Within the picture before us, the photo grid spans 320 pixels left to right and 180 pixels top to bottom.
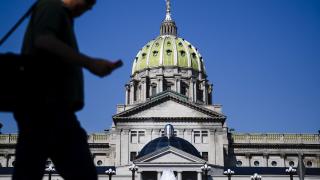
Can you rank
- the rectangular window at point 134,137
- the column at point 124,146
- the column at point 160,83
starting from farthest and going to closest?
Answer: the column at point 160,83
the rectangular window at point 134,137
the column at point 124,146

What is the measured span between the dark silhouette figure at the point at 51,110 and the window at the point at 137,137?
269ft

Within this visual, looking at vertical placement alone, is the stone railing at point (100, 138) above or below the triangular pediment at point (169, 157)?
above

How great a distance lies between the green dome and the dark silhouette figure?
113m

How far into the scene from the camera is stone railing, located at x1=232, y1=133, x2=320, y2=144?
101m

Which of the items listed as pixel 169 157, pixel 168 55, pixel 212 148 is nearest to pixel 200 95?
pixel 168 55

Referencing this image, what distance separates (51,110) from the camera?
5230mm

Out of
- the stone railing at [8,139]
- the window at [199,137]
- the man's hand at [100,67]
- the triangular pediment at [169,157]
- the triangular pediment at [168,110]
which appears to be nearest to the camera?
the man's hand at [100,67]

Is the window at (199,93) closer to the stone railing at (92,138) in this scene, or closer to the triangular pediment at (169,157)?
the stone railing at (92,138)

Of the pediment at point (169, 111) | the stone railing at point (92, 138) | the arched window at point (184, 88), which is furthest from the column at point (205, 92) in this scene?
the pediment at point (169, 111)

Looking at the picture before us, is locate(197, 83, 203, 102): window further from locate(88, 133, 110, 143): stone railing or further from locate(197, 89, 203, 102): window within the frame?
locate(88, 133, 110, 143): stone railing

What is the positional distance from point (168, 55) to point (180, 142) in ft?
162

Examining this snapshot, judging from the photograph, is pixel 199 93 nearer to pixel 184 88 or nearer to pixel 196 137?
pixel 184 88

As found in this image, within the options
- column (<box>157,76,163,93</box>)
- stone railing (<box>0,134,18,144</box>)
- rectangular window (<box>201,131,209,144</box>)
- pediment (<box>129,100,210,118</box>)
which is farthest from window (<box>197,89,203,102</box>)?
stone railing (<box>0,134,18,144</box>)

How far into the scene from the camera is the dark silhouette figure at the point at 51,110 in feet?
17.0
